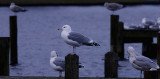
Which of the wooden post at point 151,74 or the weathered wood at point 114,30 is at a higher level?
the weathered wood at point 114,30

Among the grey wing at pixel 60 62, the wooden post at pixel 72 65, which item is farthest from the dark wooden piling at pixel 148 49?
the wooden post at pixel 72 65

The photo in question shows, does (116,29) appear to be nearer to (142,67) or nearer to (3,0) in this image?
(142,67)

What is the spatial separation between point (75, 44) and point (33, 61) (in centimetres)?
1530

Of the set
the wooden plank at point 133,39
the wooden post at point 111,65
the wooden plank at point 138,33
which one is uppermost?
the wooden plank at point 138,33

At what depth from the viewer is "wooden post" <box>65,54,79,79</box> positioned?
34.8 feet

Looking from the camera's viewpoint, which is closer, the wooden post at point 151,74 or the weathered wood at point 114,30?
the wooden post at point 151,74

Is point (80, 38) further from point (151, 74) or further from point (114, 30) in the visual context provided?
point (114, 30)

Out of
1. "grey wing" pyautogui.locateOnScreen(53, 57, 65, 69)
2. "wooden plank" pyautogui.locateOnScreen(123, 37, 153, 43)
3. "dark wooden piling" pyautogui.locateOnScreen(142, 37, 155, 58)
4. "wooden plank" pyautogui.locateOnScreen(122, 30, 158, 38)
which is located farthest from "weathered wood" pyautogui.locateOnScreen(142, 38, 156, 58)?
"grey wing" pyautogui.locateOnScreen(53, 57, 65, 69)

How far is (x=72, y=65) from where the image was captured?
10.7m

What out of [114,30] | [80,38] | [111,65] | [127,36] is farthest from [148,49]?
[80,38]

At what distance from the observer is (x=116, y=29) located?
2094cm

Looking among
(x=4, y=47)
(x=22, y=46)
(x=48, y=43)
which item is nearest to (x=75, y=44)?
(x=4, y=47)

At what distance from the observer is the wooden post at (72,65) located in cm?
1062

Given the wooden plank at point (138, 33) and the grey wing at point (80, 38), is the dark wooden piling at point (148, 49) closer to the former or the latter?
the wooden plank at point (138, 33)
